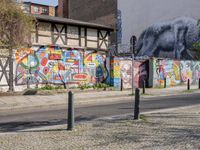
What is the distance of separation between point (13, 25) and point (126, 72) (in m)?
13.7

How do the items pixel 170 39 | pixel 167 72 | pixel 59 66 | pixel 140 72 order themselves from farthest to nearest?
pixel 170 39, pixel 167 72, pixel 140 72, pixel 59 66

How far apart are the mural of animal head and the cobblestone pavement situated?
3298 cm

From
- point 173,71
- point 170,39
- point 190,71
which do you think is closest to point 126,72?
point 173,71

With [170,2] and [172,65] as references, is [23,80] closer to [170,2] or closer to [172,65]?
[172,65]

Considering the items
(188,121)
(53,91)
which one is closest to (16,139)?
(188,121)

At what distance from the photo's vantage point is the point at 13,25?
16.1 m

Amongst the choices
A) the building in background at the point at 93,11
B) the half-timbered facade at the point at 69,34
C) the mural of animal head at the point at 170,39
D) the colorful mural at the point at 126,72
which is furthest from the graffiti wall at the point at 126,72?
the building in background at the point at 93,11

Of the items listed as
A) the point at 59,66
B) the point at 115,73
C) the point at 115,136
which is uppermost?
the point at 59,66

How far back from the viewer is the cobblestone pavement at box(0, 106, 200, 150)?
7.31 m

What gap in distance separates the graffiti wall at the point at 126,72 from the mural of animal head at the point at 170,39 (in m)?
13.3

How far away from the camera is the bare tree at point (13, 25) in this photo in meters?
15.2

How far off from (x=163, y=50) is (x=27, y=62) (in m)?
25.0

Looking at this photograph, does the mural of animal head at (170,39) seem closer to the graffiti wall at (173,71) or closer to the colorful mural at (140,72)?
the graffiti wall at (173,71)

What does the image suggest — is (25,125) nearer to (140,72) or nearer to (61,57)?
(61,57)
